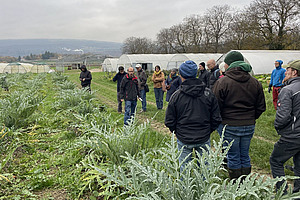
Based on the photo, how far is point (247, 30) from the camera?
28125mm

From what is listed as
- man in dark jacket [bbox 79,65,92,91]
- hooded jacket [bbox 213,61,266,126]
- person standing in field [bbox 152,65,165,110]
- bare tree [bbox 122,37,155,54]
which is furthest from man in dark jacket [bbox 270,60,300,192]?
bare tree [bbox 122,37,155,54]

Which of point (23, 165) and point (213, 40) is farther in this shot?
point (213, 40)

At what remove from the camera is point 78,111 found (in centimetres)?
577

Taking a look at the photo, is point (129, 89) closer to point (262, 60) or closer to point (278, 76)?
point (278, 76)

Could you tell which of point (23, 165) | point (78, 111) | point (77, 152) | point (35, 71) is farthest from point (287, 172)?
point (35, 71)

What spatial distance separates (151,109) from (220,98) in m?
5.93

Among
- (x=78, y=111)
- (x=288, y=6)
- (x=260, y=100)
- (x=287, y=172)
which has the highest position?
(x=288, y=6)

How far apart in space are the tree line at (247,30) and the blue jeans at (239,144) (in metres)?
28.1

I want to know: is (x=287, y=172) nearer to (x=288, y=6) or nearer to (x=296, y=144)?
(x=296, y=144)

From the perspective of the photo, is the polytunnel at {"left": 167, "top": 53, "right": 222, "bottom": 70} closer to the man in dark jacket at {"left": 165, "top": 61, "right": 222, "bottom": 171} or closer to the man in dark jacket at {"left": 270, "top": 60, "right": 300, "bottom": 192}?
the man in dark jacket at {"left": 270, "top": 60, "right": 300, "bottom": 192}

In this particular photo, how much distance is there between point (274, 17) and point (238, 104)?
99.2ft

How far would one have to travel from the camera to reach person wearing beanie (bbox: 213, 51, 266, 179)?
9.61ft

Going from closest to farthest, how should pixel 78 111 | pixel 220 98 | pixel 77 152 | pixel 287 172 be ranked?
1. pixel 220 98
2. pixel 287 172
3. pixel 77 152
4. pixel 78 111

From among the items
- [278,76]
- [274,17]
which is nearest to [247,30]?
[274,17]
